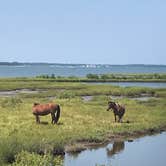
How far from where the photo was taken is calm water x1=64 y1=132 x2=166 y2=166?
785 inches

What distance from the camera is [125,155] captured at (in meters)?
21.5

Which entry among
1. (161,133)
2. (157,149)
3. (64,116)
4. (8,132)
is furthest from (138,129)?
(8,132)

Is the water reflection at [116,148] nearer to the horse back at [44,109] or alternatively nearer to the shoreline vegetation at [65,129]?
the shoreline vegetation at [65,129]

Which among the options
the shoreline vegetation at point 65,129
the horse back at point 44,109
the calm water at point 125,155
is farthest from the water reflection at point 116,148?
the horse back at point 44,109

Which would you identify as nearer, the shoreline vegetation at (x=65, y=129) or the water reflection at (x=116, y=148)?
the shoreline vegetation at (x=65, y=129)

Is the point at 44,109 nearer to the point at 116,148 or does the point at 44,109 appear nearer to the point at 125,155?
the point at 116,148

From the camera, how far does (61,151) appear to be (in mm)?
20625

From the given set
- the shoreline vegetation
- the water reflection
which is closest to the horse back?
the shoreline vegetation

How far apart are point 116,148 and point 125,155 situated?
146 centimetres

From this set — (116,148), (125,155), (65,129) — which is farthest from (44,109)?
(125,155)

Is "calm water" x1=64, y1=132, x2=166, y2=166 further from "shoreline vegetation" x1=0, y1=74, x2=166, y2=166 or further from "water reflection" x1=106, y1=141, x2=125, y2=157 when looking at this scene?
"shoreline vegetation" x1=0, y1=74, x2=166, y2=166

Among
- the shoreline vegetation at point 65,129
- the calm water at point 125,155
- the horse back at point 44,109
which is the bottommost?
the calm water at point 125,155

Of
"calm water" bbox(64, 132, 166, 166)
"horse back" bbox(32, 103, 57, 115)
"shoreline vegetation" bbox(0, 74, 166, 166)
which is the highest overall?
"horse back" bbox(32, 103, 57, 115)

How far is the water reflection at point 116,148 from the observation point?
72.0ft
